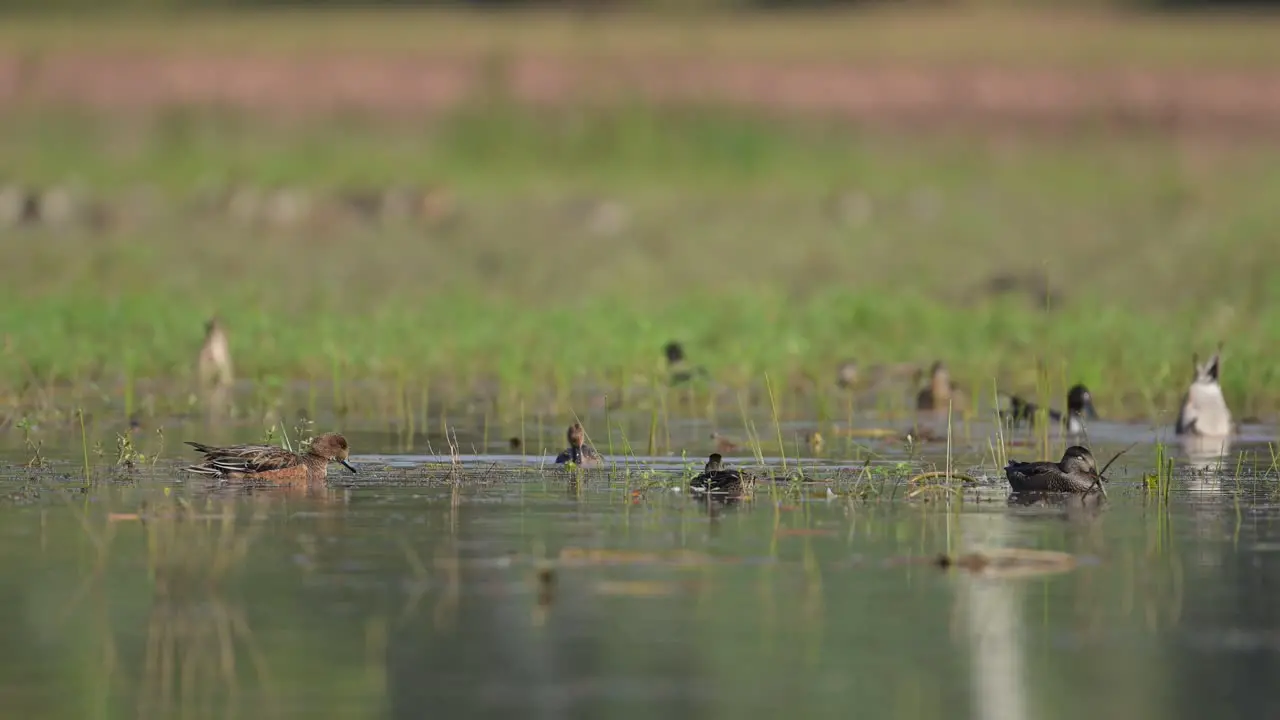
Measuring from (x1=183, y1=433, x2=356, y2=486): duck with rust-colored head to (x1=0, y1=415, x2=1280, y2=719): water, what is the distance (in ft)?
1.15

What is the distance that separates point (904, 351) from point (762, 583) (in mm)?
11984

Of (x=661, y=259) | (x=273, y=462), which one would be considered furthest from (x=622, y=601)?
(x=661, y=259)

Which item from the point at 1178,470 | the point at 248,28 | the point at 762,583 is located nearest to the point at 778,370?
the point at 1178,470

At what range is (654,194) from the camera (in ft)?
106

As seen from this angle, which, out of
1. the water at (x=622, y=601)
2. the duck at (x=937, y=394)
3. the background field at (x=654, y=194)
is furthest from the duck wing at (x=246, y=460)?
the duck at (x=937, y=394)

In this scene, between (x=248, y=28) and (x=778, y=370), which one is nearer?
(x=778, y=370)

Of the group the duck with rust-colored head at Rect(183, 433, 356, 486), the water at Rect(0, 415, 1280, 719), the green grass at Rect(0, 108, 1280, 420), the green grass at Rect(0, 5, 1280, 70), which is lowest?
the water at Rect(0, 415, 1280, 719)

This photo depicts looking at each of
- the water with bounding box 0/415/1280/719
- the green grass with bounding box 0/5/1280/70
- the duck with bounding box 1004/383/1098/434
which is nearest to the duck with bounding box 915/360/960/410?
the duck with bounding box 1004/383/1098/434

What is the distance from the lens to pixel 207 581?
10039 millimetres

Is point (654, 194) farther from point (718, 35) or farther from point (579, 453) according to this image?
point (579, 453)

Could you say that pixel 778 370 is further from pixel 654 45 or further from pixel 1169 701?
pixel 654 45

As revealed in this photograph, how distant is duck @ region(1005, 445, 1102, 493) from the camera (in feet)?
42.3

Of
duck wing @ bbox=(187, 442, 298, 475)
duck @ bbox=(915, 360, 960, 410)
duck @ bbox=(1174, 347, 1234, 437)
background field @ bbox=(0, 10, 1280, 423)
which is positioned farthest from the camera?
background field @ bbox=(0, 10, 1280, 423)

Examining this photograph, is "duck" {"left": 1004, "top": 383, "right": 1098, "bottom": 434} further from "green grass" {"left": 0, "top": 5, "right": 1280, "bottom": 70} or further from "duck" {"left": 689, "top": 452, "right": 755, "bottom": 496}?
"green grass" {"left": 0, "top": 5, "right": 1280, "bottom": 70}
